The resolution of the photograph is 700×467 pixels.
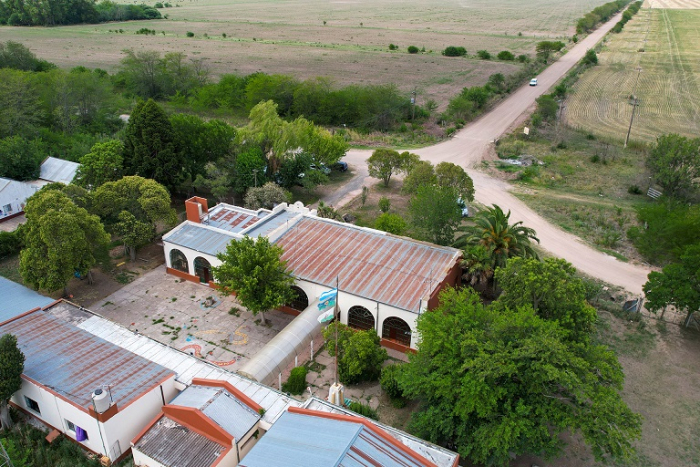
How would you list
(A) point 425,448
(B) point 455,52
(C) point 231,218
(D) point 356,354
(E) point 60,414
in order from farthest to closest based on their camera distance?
(B) point 455,52 < (C) point 231,218 < (D) point 356,354 < (E) point 60,414 < (A) point 425,448

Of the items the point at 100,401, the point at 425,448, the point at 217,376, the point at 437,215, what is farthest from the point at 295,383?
the point at 437,215

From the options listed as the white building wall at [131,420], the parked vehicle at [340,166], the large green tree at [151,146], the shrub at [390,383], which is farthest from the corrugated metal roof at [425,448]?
the parked vehicle at [340,166]

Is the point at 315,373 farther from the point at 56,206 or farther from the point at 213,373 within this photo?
the point at 56,206

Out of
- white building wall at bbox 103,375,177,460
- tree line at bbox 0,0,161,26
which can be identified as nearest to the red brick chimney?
white building wall at bbox 103,375,177,460

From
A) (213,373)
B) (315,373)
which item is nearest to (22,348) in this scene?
(213,373)

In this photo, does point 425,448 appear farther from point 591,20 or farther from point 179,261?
point 591,20
